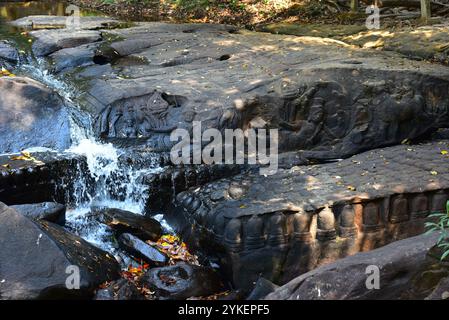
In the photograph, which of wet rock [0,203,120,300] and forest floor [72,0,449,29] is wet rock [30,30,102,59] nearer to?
forest floor [72,0,449,29]

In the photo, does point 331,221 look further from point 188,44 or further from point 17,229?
point 188,44

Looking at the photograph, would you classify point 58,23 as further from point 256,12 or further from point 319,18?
point 319,18

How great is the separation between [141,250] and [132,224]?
442 mm

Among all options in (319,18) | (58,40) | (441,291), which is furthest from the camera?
(319,18)

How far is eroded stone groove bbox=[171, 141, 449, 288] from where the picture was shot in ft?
18.6

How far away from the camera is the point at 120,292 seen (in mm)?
5055

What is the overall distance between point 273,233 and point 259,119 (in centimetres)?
204

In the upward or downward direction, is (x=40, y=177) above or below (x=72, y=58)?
below

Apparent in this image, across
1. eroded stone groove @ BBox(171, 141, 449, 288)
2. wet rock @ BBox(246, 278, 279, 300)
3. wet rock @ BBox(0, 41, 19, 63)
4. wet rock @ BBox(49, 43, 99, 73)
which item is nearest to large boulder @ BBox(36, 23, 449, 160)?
eroded stone groove @ BBox(171, 141, 449, 288)

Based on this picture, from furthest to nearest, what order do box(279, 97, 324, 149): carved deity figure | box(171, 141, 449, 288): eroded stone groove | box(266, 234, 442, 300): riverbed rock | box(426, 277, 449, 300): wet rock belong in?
box(279, 97, 324, 149): carved deity figure → box(171, 141, 449, 288): eroded stone groove → box(266, 234, 442, 300): riverbed rock → box(426, 277, 449, 300): wet rock

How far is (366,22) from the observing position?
1224 cm

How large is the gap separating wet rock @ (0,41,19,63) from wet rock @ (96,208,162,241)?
465 cm


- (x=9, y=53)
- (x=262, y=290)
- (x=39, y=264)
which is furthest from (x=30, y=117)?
(x=262, y=290)
